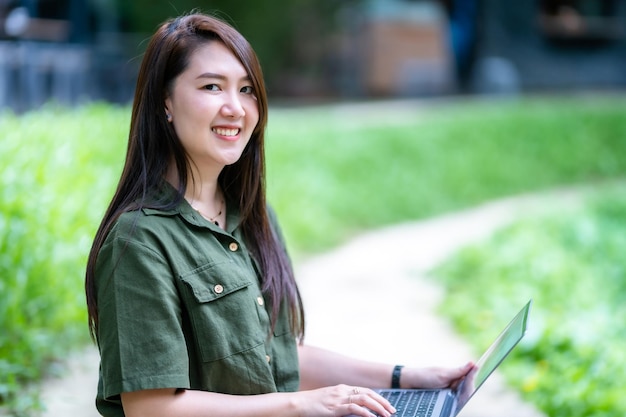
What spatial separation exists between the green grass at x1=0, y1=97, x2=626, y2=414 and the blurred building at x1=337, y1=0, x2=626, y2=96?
73.5 inches

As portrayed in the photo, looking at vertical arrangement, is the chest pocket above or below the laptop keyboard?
above

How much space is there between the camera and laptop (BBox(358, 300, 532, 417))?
165 centimetres

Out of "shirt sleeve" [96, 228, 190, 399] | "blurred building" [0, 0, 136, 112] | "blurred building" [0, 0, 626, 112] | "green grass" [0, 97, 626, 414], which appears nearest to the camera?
"shirt sleeve" [96, 228, 190, 399]

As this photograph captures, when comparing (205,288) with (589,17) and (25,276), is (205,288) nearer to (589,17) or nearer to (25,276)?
(25,276)

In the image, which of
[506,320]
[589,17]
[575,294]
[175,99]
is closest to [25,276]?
[175,99]

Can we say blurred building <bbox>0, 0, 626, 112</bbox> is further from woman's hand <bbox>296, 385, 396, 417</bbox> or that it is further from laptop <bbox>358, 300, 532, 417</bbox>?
woman's hand <bbox>296, 385, 396, 417</bbox>

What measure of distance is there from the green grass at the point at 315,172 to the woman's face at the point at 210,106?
61.6 inches

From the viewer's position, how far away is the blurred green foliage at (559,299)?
11.4 ft

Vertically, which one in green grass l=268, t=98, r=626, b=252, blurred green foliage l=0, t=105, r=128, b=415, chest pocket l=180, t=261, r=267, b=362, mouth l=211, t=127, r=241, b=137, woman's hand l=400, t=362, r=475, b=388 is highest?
mouth l=211, t=127, r=241, b=137

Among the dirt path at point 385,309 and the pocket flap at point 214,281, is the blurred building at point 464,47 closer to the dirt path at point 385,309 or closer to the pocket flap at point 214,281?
the dirt path at point 385,309

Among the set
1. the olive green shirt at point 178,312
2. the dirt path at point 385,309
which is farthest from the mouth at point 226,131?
the dirt path at point 385,309

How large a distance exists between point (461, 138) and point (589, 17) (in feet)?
20.6

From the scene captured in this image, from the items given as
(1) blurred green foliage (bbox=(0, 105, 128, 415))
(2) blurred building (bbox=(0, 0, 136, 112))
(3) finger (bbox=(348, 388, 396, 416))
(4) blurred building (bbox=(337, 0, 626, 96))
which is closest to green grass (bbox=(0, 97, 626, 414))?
(1) blurred green foliage (bbox=(0, 105, 128, 415))

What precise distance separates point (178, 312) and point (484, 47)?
13537 mm
